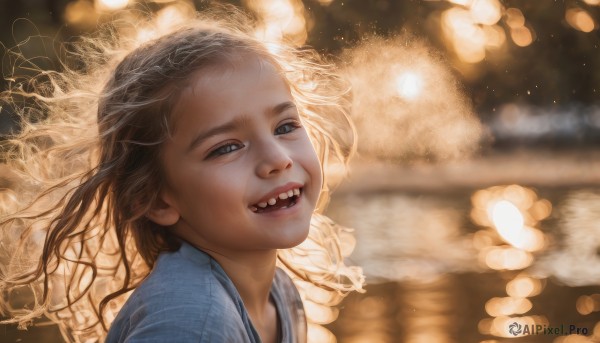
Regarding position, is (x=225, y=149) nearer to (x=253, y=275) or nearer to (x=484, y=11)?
(x=253, y=275)

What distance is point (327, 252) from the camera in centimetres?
179

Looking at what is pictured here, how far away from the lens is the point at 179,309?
119 centimetres

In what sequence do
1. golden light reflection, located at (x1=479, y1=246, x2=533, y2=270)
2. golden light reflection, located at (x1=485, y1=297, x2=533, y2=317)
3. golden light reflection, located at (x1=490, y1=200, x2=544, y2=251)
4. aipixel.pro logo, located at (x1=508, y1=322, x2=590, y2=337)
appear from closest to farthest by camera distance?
aipixel.pro logo, located at (x1=508, y1=322, x2=590, y2=337)
golden light reflection, located at (x1=485, y1=297, x2=533, y2=317)
golden light reflection, located at (x1=479, y1=246, x2=533, y2=270)
golden light reflection, located at (x1=490, y1=200, x2=544, y2=251)

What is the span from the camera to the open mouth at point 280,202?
51.9 inches

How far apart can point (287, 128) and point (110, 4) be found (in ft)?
10.7

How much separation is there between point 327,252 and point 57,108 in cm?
55

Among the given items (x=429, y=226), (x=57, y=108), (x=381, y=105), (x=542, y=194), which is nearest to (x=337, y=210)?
(x=429, y=226)

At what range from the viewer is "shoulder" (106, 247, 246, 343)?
1.17 metres

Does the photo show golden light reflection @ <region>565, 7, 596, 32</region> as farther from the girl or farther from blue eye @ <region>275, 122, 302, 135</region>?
blue eye @ <region>275, 122, 302, 135</region>

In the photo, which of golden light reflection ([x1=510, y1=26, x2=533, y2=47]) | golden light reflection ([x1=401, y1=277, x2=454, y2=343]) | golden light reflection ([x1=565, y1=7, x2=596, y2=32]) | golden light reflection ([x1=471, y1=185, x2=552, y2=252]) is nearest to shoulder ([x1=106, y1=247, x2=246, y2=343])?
golden light reflection ([x1=401, y1=277, x2=454, y2=343])

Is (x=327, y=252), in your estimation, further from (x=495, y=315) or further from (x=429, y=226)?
(x=429, y=226)

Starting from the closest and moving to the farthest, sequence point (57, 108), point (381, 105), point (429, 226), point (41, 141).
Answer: point (57, 108), point (41, 141), point (429, 226), point (381, 105)

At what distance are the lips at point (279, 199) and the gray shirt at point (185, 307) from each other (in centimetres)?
10

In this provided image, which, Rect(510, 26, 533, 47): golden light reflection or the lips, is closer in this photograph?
the lips
